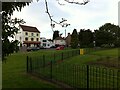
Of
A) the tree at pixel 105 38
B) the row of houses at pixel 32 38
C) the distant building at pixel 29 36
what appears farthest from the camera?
the row of houses at pixel 32 38

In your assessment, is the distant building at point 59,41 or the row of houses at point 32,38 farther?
the distant building at point 59,41

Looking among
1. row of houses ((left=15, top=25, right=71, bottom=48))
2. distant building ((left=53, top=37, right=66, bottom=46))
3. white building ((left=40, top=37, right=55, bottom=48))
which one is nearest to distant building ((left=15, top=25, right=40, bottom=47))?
row of houses ((left=15, top=25, right=71, bottom=48))

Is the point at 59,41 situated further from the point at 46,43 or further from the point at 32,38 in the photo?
the point at 32,38

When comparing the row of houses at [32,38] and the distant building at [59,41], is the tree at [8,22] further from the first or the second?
the distant building at [59,41]

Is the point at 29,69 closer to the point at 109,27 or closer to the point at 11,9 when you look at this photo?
the point at 11,9

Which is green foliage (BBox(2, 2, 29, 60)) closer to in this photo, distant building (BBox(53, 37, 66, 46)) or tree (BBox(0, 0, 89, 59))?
tree (BBox(0, 0, 89, 59))

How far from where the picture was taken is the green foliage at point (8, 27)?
1038 cm

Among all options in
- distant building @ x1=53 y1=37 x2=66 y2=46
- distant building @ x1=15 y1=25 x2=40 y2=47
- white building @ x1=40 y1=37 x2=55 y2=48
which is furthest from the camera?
distant building @ x1=53 y1=37 x2=66 y2=46

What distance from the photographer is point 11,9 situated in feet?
34.4

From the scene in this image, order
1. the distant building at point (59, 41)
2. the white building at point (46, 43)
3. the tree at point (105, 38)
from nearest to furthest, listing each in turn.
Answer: the tree at point (105, 38), the white building at point (46, 43), the distant building at point (59, 41)

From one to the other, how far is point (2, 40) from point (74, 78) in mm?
6103

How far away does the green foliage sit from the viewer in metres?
10.4

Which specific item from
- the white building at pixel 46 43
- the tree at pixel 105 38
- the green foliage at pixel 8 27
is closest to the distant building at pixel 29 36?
the white building at pixel 46 43

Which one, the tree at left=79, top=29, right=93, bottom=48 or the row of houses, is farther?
the row of houses
